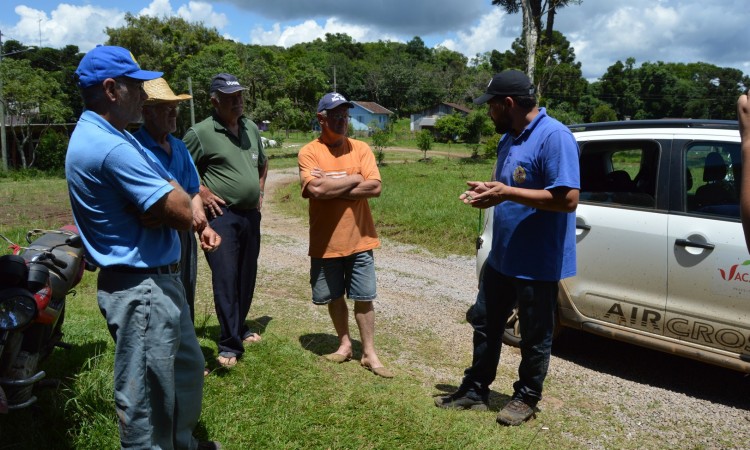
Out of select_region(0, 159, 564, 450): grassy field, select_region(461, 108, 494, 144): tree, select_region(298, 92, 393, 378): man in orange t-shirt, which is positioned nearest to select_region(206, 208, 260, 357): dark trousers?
select_region(0, 159, 564, 450): grassy field

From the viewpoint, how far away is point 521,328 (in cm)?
364

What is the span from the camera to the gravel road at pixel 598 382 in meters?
3.73

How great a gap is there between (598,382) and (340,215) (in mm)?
2347

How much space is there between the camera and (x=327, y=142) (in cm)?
441

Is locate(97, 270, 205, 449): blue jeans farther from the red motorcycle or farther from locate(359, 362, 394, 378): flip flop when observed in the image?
locate(359, 362, 394, 378): flip flop

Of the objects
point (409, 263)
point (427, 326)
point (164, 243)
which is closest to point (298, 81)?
point (409, 263)

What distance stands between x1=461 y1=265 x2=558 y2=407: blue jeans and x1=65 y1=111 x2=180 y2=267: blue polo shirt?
6.75 feet

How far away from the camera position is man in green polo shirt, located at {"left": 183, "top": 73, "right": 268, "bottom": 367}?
14.1 feet

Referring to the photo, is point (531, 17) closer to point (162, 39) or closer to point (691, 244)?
point (691, 244)

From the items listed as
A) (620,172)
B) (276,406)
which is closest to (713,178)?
(620,172)

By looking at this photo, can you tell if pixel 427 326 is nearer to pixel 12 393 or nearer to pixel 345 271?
pixel 345 271

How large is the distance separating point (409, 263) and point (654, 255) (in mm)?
4477

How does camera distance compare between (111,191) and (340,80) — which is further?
(340,80)

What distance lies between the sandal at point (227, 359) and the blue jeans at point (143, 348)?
1491mm
